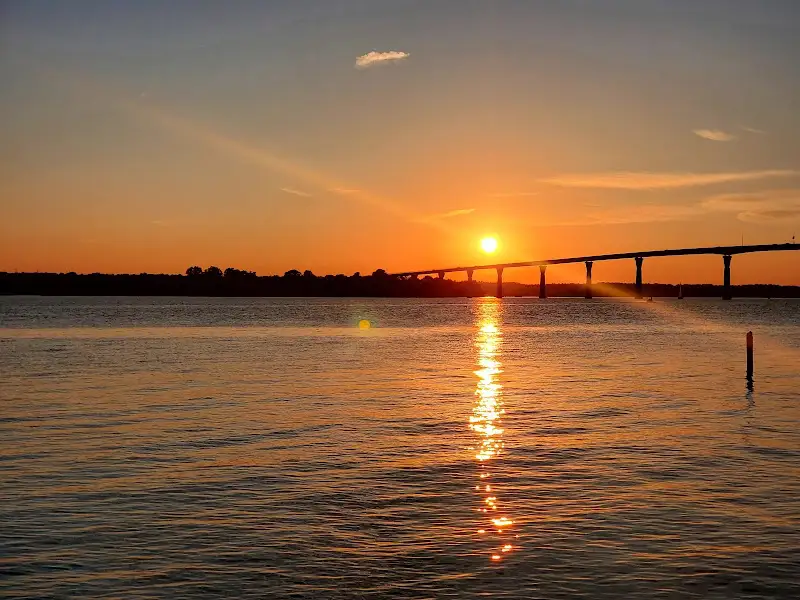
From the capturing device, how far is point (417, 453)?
2388 cm

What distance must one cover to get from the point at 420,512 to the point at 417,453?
22.4ft

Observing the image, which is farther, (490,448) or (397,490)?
(490,448)

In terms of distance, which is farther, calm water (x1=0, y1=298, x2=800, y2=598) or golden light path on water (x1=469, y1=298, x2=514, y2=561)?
golden light path on water (x1=469, y1=298, x2=514, y2=561)

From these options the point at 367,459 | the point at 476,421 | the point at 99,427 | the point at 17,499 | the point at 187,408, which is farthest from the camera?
the point at 187,408

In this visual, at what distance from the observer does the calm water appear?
43.3 ft

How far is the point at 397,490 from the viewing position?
19.0 m

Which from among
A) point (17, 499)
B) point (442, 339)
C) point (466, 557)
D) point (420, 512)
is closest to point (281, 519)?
point (420, 512)

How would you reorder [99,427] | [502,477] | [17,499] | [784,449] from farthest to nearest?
[99,427] < [784,449] < [502,477] < [17,499]

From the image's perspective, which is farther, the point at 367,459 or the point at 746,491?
the point at 367,459

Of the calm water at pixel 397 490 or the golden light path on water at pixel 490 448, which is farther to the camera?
the golden light path on water at pixel 490 448

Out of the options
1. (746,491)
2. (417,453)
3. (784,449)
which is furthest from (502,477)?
(784,449)

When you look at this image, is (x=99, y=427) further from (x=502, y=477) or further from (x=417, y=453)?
(x=502, y=477)

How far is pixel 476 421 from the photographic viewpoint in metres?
30.4

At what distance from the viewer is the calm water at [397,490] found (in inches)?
520
